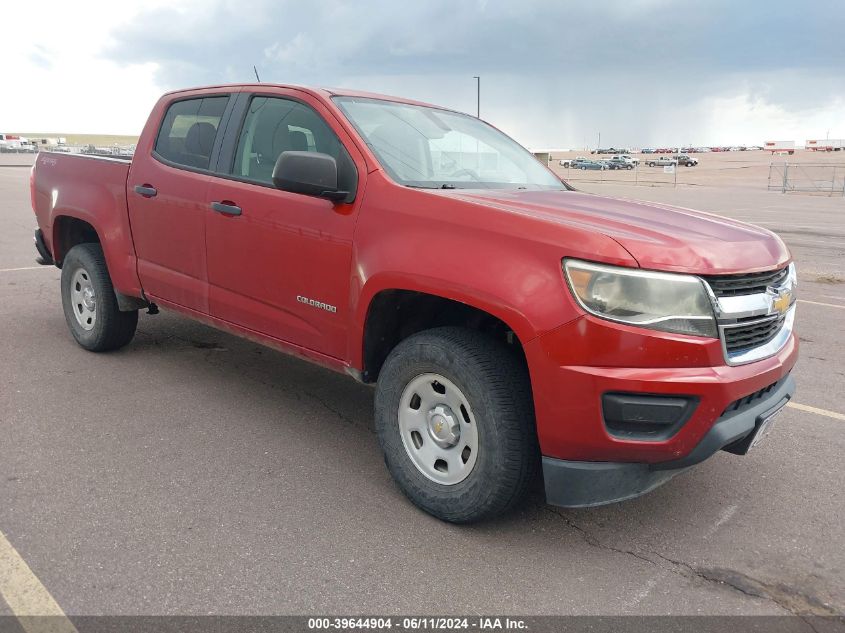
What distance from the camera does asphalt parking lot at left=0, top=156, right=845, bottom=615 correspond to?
2.66m

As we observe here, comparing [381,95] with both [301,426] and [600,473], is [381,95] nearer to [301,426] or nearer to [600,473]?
[301,426]

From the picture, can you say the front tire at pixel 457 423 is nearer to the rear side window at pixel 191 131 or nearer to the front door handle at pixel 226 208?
the front door handle at pixel 226 208

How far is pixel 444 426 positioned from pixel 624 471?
0.76 metres

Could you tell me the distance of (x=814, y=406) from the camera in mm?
4633

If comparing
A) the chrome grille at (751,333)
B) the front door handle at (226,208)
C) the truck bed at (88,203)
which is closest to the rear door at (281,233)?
the front door handle at (226,208)

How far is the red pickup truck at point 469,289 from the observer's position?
263 centimetres

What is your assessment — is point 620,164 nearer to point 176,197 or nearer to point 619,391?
point 176,197

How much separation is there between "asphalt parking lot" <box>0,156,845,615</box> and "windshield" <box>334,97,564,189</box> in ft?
4.98

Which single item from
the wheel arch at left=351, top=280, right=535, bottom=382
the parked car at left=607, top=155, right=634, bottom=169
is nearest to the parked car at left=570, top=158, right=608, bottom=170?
the parked car at left=607, top=155, right=634, bottom=169

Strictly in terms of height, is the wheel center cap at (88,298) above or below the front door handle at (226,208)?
below

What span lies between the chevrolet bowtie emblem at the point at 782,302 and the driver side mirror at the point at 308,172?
6.45ft

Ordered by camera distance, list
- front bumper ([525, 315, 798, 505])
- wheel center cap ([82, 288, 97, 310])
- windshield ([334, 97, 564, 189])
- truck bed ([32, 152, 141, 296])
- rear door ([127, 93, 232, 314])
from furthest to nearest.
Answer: wheel center cap ([82, 288, 97, 310]), truck bed ([32, 152, 141, 296]), rear door ([127, 93, 232, 314]), windshield ([334, 97, 564, 189]), front bumper ([525, 315, 798, 505])

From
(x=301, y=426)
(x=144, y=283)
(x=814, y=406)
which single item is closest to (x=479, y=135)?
(x=301, y=426)

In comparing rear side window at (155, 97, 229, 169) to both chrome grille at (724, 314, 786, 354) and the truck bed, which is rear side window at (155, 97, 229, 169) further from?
chrome grille at (724, 314, 786, 354)
